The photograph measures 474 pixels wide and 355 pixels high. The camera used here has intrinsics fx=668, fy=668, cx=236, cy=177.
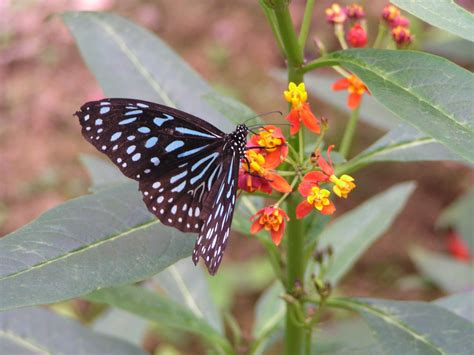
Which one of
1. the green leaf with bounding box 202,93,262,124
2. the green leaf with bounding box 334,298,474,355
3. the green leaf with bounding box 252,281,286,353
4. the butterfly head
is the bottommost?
the green leaf with bounding box 252,281,286,353

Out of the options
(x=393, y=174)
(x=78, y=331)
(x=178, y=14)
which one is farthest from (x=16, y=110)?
(x=78, y=331)

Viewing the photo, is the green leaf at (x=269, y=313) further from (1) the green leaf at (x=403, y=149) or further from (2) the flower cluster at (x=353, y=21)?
(2) the flower cluster at (x=353, y=21)

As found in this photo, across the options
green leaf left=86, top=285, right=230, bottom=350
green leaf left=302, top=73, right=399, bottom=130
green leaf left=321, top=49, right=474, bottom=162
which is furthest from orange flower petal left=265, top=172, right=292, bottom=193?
green leaf left=302, top=73, right=399, bottom=130

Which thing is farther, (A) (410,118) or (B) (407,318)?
(B) (407,318)

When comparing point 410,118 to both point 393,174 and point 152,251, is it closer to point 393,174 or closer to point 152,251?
point 152,251

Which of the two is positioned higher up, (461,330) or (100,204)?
(100,204)

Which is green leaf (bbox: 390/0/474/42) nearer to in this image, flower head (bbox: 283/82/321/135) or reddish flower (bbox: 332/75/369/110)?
flower head (bbox: 283/82/321/135)
